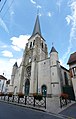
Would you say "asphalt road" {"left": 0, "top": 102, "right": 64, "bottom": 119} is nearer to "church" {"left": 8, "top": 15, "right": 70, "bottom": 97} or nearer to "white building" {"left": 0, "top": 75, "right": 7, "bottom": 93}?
"church" {"left": 8, "top": 15, "right": 70, "bottom": 97}

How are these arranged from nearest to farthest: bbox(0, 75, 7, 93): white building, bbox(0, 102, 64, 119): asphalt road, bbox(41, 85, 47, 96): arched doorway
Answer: bbox(0, 102, 64, 119): asphalt road < bbox(41, 85, 47, 96): arched doorway < bbox(0, 75, 7, 93): white building

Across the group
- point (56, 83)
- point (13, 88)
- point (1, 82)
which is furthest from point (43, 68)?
point (1, 82)

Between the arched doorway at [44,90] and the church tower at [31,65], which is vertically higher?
the church tower at [31,65]

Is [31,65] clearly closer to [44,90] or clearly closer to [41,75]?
[41,75]

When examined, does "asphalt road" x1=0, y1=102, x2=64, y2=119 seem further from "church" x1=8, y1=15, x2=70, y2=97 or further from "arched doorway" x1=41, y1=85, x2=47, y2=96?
"arched doorway" x1=41, y1=85, x2=47, y2=96

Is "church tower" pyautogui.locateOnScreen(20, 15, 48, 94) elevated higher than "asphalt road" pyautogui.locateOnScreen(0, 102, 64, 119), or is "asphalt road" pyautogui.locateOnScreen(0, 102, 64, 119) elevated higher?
"church tower" pyautogui.locateOnScreen(20, 15, 48, 94)

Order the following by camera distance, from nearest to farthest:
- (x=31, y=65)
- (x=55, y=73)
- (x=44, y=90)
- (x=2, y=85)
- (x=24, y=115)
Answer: (x=24, y=115) → (x=55, y=73) → (x=44, y=90) → (x=31, y=65) → (x=2, y=85)

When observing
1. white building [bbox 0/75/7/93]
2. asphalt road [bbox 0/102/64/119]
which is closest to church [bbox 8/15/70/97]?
white building [bbox 0/75/7/93]

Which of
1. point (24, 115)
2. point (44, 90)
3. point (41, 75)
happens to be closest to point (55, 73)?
point (41, 75)

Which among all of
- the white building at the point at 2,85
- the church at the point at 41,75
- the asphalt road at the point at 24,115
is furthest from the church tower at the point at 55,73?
the white building at the point at 2,85

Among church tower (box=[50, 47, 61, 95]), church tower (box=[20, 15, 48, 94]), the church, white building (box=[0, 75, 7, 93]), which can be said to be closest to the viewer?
church tower (box=[50, 47, 61, 95])

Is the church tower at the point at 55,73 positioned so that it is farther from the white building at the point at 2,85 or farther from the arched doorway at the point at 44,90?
the white building at the point at 2,85

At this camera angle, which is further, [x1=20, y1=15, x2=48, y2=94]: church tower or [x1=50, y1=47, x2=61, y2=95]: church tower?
[x1=20, y1=15, x2=48, y2=94]: church tower

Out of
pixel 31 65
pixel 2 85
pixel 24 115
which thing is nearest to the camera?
pixel 24 115
